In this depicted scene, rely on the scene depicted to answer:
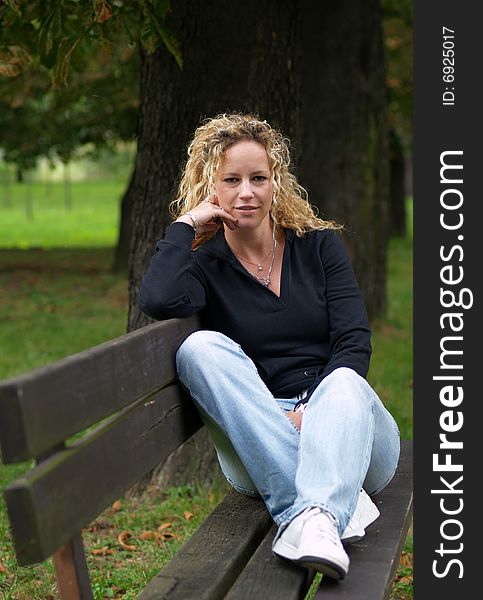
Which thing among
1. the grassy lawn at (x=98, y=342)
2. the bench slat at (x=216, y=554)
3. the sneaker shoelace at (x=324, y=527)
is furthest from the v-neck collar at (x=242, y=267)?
the grassy lawn at (x=98, y=342)

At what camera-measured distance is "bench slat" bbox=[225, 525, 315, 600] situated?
2947mm

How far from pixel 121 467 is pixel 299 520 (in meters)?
0.53

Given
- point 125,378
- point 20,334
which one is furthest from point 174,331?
point 20,334

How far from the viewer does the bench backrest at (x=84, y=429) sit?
7.92 feet

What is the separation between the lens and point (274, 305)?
394cm

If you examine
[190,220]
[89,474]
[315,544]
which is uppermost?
[190,220]

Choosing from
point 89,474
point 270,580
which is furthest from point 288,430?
point 89,474

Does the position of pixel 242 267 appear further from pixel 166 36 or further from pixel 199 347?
pixel 166 36

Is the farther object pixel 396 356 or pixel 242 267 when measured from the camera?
pixel 396 356

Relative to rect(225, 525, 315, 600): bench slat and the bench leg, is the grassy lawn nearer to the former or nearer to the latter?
rect(225, 525, 315, 600): bench slat

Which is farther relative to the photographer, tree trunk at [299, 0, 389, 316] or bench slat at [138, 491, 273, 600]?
tree trunk at [299, 0, 389, 316]

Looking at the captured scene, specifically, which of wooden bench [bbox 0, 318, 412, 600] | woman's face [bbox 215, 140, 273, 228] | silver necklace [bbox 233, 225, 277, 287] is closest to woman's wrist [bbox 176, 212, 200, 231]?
woman's face [bbox 215, 140, 273, 228]

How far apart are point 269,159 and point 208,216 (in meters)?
0.30

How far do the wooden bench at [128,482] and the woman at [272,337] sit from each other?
0.28 ft
